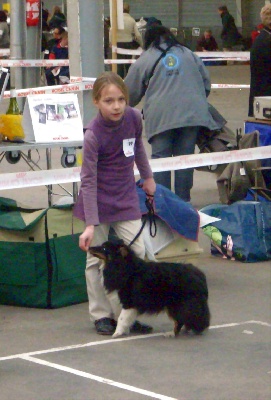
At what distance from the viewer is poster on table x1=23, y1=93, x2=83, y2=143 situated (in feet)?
24.2

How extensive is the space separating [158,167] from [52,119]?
99 cm

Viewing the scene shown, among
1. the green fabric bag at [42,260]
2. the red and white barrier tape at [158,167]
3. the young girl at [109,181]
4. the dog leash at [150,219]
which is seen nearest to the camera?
the young girl at [109,181]

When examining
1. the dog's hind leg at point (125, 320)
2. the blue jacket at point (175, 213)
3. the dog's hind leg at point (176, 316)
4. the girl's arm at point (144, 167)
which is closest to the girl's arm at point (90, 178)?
the girl's arm at point (144, 167)

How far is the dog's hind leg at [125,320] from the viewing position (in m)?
5.56

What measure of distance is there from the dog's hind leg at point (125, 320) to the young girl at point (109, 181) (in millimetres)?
82

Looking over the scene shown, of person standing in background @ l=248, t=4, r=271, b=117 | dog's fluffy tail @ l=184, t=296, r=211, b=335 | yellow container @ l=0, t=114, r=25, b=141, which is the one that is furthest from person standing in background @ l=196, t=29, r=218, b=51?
dog's fluffy tail @ l=184, t=296, r=211, b=335

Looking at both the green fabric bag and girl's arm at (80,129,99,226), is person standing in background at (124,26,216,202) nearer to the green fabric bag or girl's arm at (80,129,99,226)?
the green fabric bag

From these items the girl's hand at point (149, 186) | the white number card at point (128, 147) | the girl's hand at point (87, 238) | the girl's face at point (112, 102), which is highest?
the girl's face at point (112, 102)

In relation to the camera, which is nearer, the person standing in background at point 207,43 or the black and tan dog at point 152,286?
the black and tan dog at point 152,286

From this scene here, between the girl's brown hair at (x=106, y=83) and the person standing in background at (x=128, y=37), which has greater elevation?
the girl's brown hair at (x=106, y=83)

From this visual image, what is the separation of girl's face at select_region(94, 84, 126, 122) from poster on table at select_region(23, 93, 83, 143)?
2.01 metres

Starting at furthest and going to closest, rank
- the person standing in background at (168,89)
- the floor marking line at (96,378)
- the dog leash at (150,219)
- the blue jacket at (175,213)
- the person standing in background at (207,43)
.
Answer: the person standing in background at (207,43) → the person standing in background at (168,89) → the blue jacket at (175,213) → the dog leash at (150,219) → the floor marking line at (96,378)

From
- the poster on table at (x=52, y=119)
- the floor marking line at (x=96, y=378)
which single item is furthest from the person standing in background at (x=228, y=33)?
the floor marking line at (x=96, y=378)

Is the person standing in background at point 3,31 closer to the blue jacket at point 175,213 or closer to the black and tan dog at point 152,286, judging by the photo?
the blue jacket at point 175,213
